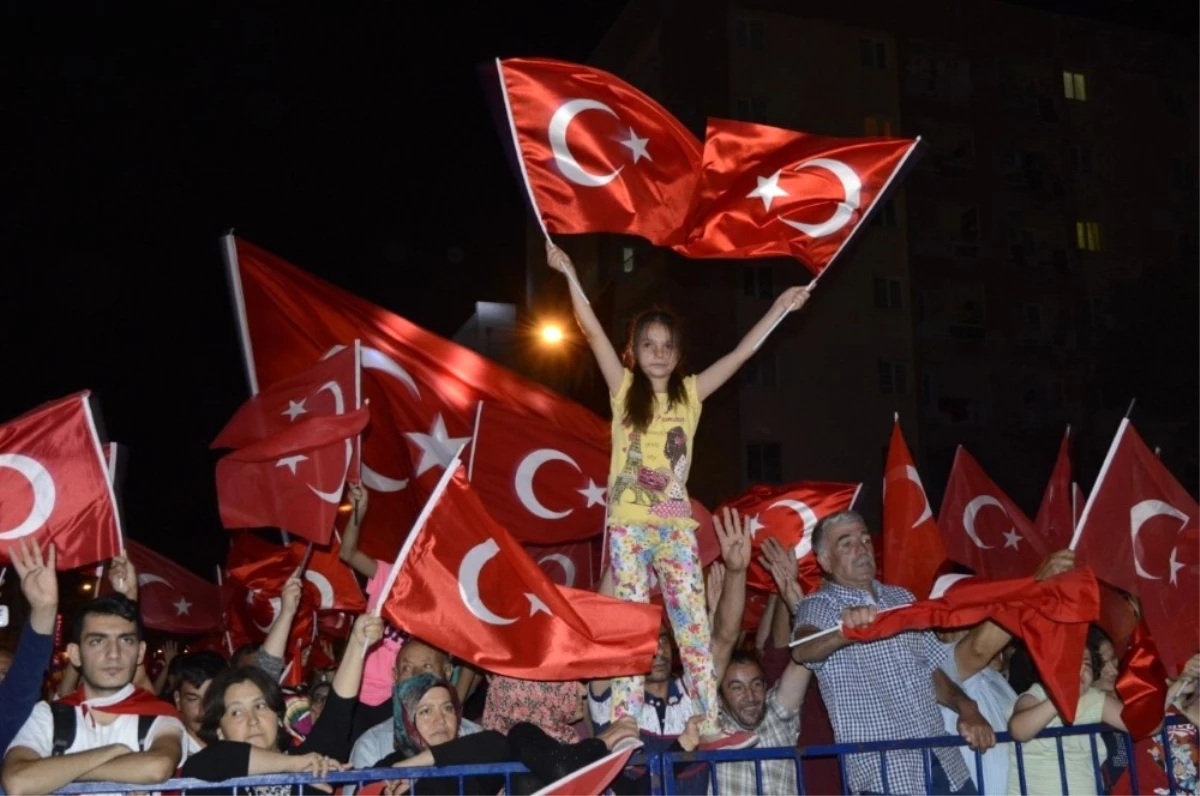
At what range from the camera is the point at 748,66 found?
31.9 meters

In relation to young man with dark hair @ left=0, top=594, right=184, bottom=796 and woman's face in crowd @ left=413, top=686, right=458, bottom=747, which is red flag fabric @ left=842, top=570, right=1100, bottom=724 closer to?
woman's face in crowd @ left=413, top=686, right=458, bottom=747

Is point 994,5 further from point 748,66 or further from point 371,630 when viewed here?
point 371,630

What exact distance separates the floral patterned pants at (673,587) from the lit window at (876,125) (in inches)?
1102

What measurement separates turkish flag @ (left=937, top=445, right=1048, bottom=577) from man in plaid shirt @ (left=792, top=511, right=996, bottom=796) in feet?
13.3

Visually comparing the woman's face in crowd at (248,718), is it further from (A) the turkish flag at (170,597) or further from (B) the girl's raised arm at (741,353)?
(A) the turkish flag at (170,597)

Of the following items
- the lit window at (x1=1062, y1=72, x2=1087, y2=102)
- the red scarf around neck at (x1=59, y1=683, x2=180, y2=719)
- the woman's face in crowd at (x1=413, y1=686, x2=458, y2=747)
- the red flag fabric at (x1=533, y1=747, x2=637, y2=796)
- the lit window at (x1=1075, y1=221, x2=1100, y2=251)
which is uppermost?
the lit window at (x1=1062, y1=72, x2=1087, y2=102)

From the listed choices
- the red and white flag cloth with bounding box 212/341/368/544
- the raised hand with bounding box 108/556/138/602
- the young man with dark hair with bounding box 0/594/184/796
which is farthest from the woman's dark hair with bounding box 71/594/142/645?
the red and white flag cloth with bounding box 212/341/368/544

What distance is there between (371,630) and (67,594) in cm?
2889

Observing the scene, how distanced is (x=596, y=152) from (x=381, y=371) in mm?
2866

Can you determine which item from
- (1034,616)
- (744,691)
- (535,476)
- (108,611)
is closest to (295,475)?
(535,476)

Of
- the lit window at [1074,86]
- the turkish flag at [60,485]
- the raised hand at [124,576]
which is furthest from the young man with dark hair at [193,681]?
the lit window at [1074,86]

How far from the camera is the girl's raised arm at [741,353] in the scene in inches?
267

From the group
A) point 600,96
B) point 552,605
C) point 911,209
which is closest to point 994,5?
point 911,209

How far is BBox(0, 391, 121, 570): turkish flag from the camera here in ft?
23.0
